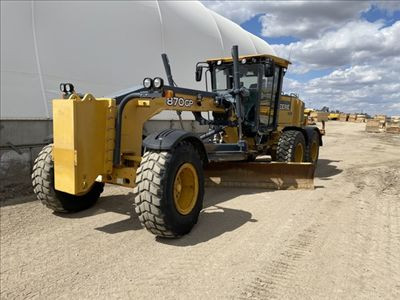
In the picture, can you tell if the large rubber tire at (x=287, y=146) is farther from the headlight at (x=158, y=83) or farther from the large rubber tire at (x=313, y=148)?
the headlight at (x=158, y=83)

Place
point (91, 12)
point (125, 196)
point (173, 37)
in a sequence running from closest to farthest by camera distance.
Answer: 1. point (125, 196)
2. point (91, 12)
3. point (173, 37)

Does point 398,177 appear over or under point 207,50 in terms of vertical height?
under

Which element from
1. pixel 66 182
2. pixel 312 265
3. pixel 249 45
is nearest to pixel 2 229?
pixel 66 182

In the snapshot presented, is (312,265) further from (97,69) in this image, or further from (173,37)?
(173,37)

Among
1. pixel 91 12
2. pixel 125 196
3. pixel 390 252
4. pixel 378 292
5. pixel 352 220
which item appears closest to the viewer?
pixel 378 292

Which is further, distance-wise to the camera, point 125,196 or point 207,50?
point 207,50

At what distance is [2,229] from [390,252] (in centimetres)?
493

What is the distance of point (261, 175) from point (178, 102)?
2619mm

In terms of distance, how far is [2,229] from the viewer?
539 cm

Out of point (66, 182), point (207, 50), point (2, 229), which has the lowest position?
point (2, 229)

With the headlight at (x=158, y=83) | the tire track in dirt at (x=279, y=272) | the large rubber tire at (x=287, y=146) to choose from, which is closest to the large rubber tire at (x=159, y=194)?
the headlight at (x=158, y=83)

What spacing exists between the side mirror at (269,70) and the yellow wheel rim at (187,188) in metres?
3.52

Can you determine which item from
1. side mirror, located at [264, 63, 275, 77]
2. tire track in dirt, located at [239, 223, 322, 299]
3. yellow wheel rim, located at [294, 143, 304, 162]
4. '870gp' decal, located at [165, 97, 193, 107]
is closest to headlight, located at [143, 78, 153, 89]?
'870gp' decal, located at [165, 97, 193, 107]

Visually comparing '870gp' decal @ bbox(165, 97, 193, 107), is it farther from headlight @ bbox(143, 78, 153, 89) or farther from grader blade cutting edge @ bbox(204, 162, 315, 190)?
grader blade cutting edge @ bbox(204, 162, 315, 190)
